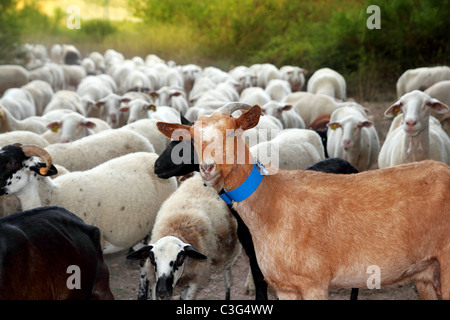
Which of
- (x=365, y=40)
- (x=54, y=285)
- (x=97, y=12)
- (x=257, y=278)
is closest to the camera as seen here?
(x=54, y=285)

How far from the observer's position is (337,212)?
274 centimetres

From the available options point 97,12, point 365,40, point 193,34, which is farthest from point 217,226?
point 97,12

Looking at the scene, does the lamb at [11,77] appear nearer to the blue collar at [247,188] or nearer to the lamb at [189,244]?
the lamb at [189,244]

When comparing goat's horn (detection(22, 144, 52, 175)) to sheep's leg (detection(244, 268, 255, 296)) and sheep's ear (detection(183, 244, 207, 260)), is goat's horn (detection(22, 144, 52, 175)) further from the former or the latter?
sheep's leg (detection(244, 268, 255, 296))

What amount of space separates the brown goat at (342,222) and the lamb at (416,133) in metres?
3.23

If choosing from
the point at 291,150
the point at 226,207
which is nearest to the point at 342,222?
the point at 226,207

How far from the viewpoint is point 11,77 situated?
15398 mm

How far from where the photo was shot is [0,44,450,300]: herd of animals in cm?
269

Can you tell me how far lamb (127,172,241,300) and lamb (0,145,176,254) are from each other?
64 centimetres

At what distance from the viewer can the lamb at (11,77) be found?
15203 millimetres

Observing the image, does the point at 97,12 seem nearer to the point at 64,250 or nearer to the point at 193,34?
the point at 193,34

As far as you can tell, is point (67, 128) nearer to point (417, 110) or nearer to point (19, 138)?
point (19, 138)

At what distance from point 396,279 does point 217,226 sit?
7.33 feet

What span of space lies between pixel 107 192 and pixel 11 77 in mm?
11824
